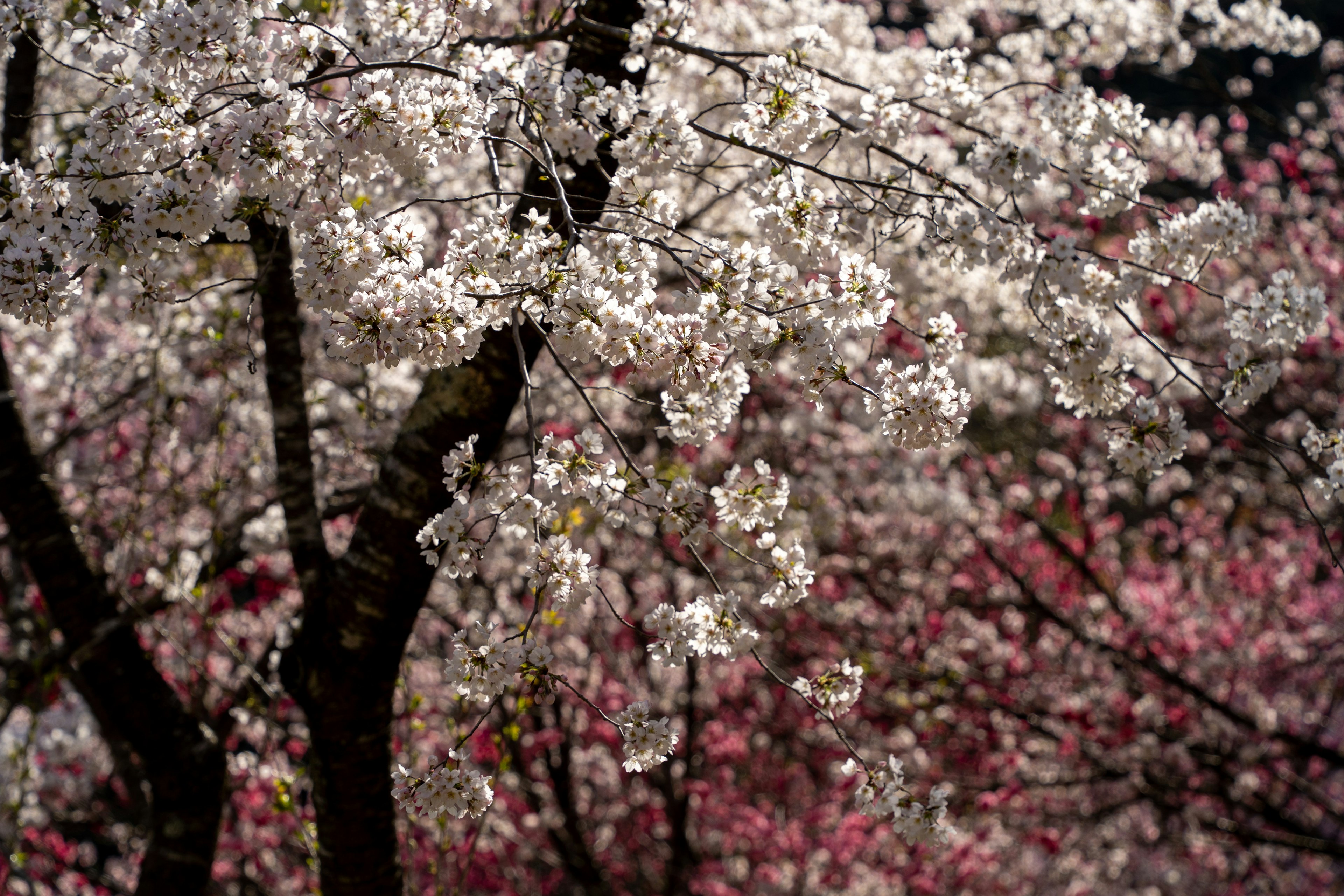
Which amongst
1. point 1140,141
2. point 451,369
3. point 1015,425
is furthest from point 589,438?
point 1015,425

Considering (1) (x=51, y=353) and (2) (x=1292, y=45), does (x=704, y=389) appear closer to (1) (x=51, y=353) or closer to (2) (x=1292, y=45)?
(2) (x=1292, y=45)

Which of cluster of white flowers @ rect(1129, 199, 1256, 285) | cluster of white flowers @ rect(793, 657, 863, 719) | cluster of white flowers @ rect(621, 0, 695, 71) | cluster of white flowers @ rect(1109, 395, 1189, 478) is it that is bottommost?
cluster of white flowers @ rect(793, 657, 863, 719)

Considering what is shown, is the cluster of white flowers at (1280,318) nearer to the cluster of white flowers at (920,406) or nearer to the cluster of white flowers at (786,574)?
the cluster of white flowers at (920,406)

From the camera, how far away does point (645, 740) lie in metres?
2.01

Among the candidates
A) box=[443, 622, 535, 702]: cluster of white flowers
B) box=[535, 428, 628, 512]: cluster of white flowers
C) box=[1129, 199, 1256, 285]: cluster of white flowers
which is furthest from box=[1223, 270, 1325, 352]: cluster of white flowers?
box=[443, 622, 535, 702]: cluster of white flowers

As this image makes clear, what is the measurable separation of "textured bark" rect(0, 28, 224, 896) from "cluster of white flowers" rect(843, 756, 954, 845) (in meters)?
2.51

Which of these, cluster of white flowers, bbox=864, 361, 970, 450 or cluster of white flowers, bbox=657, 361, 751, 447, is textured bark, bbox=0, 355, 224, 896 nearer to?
cluster of white flowers, bbox=657, 361, 751, 447

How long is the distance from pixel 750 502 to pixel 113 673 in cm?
250

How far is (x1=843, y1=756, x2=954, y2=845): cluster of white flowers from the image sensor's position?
6.93 ft

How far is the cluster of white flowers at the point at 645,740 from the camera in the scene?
2004mm

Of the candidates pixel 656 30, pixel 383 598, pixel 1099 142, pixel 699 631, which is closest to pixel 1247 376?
pixel 1099 142

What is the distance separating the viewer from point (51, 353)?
7145 millimetres

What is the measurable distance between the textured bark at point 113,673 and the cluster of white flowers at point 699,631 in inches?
88.7

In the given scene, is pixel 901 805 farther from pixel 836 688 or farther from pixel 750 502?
pixel 750 502
